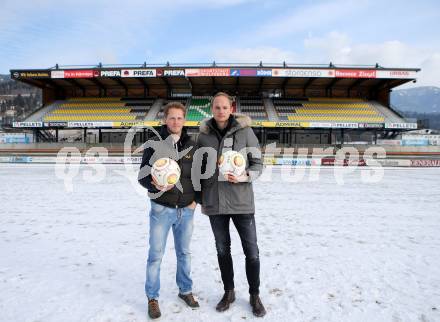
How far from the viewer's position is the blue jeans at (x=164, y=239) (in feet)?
10.1

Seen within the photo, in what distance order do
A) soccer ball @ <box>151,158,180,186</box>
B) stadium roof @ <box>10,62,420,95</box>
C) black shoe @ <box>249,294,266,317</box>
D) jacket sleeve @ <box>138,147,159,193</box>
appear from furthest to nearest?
1. stadium roof @ <box>10,62,420,95</box>
2. black shoe @ <box>249,294,266,317</box>
3. jacket sleeve @ <box>138,147,159,193</box>
4. soccer ball @ <box>151,158,180,186</box>

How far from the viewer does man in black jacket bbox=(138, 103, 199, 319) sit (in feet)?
10.00

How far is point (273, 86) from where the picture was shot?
34.7m

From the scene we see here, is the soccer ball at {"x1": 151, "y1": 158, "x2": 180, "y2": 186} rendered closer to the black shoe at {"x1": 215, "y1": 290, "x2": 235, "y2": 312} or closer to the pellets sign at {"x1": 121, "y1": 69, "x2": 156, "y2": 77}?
the black shoe at {"x1": 215, "y1": 290, "x2": 235, "y2": 312}

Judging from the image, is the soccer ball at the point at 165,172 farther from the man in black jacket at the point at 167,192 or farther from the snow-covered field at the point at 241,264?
the snow-covered field at the point at 241,264

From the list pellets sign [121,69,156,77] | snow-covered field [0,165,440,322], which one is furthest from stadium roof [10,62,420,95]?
snow-covered field [0,165,440,322]

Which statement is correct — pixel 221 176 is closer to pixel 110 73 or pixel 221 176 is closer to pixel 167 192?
pixel 167 192

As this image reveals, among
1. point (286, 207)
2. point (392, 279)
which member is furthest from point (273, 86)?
point (392, 279)

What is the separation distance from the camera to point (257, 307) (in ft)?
10.4

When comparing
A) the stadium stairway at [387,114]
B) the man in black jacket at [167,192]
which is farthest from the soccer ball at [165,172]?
the stadium stairway at [387,114]

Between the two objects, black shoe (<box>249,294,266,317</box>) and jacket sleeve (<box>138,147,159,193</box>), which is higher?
jacket sleeve (<box>138,147,159,193</box>)

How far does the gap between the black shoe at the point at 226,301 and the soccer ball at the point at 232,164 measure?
137 cm

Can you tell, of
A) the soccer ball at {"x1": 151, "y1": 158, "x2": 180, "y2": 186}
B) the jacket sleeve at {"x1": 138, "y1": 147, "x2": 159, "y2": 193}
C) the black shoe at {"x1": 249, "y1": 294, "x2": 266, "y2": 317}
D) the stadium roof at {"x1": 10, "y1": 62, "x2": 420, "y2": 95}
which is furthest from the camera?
the stadium roof at {"x1": 10, "y1": 62, "x2": 420, "y2": 95}

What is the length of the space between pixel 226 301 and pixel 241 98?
1313 inches
